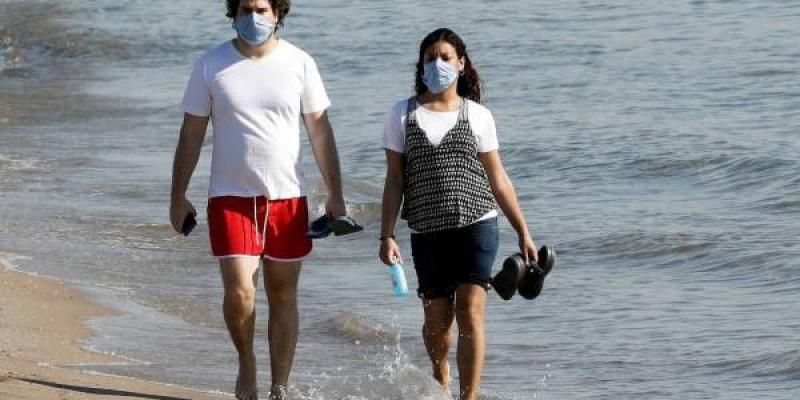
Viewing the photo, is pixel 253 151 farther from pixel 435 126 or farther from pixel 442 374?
pixel 442 374

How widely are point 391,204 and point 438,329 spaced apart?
1.75 ft

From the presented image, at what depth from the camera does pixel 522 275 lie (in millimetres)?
6375

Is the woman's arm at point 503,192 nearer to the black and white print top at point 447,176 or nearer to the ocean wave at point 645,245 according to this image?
the black and white print top at point 447,176

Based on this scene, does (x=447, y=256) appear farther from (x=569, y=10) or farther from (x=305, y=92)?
(x=569, y=10)

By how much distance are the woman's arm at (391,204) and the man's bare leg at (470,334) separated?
0.28 meters

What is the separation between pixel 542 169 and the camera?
13.8m

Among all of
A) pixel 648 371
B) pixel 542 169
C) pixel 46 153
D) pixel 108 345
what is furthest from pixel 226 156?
pixel 46 153

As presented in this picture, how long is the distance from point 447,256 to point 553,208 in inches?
237

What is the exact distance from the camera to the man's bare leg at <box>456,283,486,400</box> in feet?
20.9

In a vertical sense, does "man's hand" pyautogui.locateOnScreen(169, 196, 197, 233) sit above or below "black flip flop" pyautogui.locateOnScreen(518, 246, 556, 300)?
above

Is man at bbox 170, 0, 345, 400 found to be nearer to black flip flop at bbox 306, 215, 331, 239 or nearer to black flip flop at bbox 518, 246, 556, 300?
black flip flop at bbox 306, 215, 331, 239

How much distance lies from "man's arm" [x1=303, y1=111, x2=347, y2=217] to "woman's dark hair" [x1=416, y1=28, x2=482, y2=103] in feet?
1.25

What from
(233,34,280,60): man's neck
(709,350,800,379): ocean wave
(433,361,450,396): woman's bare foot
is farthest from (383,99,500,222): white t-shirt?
(709,350,800,379): ocean wave

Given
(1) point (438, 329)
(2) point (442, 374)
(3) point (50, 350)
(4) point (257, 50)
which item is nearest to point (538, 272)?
(1) point (438, 329)
